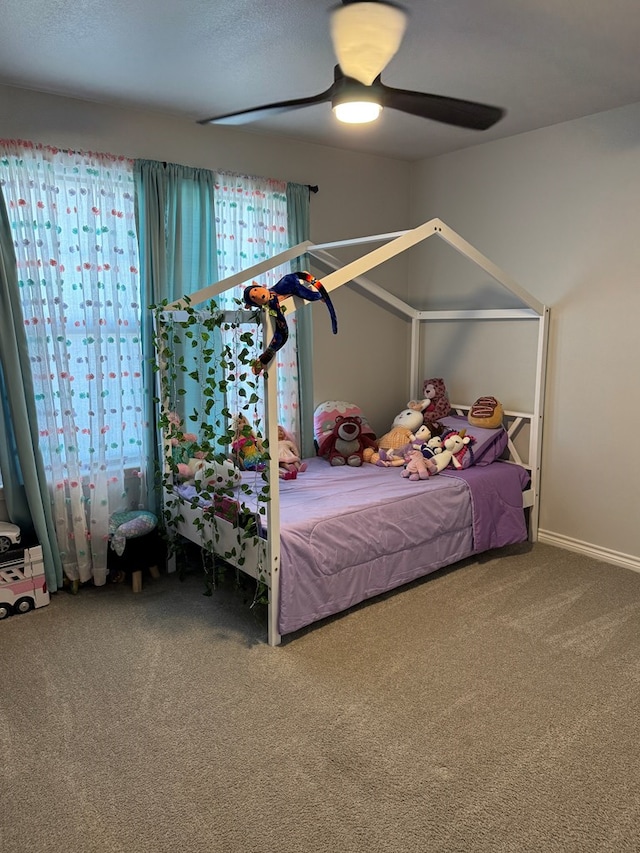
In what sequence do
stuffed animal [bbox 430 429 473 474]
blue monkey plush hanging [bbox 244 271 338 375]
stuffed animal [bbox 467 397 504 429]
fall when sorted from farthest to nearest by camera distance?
stuffed animal [bbox 467 397 504 429], stuffed animal [bbox 430 429 473 474], blue monkey plush hanging [bbox 244 271 338 375]

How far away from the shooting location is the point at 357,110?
2256 millimetres

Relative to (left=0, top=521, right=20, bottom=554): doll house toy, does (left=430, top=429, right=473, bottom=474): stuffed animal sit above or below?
above

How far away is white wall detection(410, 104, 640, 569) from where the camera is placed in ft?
11.9

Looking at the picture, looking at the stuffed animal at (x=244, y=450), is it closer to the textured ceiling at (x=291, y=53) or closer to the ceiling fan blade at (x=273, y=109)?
the ceiling fan blade at (x=273, y=109)

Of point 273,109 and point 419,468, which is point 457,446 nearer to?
point 419,468

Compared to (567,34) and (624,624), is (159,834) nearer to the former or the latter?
(624,624)

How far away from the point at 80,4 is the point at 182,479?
7.34ft

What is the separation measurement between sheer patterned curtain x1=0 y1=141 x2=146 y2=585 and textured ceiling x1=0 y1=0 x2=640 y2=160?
421 mm

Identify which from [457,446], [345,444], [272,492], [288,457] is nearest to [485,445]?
[457,446]

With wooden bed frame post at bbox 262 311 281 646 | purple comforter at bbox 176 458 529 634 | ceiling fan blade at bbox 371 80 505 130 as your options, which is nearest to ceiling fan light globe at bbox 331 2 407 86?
ceiling fan blade at bbox 371 80 505 130

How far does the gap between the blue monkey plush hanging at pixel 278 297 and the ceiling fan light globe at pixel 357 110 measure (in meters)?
0.66

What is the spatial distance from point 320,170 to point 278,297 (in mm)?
1955

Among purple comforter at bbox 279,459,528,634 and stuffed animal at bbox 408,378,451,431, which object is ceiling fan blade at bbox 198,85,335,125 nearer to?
purple comforter at bbox 279,459,528,634

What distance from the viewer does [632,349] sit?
363 cm
